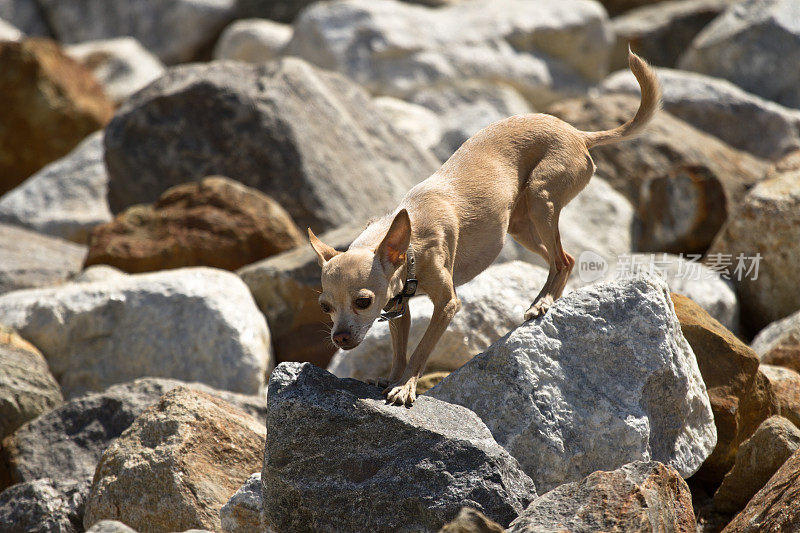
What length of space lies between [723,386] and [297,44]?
46.1 feet

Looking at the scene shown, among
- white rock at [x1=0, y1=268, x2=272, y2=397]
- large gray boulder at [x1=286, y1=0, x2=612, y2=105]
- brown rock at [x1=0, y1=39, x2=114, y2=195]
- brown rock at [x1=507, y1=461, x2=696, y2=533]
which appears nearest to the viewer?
brown rock at [x1=507, y1=461, x2=696, y2=533]

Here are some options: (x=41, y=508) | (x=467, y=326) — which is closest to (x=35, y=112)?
(x=467, y=326)

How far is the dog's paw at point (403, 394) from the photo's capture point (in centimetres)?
548

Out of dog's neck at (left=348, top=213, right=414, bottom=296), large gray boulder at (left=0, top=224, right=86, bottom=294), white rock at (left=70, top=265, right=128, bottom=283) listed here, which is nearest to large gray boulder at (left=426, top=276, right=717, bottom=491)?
dog's neck at (left=348, top=213, right=414, bottom=296)

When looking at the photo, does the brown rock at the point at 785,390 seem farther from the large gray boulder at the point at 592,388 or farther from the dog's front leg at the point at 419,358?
the dog's front leg at the point at 419,358

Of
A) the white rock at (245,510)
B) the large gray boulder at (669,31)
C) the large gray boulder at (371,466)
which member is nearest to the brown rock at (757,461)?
the large gray boulder at (371,466)

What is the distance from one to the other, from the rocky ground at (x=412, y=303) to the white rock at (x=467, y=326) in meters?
0.03

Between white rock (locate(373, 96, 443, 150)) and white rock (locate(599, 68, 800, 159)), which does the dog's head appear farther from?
white rock (locate(599, 68, 800, 159))

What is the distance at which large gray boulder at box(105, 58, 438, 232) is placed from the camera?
11.9 m

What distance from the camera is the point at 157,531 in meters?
5.97

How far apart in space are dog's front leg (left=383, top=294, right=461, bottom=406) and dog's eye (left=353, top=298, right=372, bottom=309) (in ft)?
1.87

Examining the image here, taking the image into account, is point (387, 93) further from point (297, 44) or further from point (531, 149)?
point (531, 149)

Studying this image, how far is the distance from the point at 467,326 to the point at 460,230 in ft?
6.36

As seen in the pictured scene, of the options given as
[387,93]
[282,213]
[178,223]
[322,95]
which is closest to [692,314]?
[282,213]
